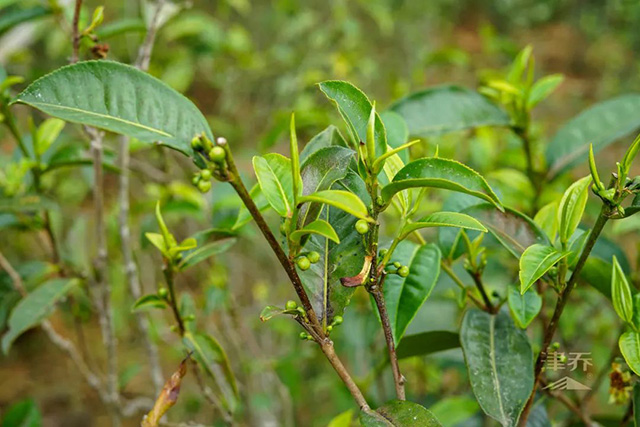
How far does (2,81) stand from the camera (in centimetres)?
78

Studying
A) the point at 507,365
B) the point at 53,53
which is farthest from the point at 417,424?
the point at 53,53

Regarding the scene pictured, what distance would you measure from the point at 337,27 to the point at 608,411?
5.22 ft

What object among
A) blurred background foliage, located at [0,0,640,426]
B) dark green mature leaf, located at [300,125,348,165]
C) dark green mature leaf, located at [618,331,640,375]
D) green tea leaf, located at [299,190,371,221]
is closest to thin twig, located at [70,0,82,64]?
blurred background foliage, located at [0,0,640,426]

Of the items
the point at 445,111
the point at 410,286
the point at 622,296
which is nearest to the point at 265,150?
the point at 445,111

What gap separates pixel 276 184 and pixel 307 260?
7cm

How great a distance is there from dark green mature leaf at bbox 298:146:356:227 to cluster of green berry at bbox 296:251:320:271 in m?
0.03

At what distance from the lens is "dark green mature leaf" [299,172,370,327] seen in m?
0.49

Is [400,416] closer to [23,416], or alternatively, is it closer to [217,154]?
[217,154]

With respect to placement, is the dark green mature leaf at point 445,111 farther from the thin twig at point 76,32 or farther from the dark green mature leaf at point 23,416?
the dark green mature leaf at point 23,416

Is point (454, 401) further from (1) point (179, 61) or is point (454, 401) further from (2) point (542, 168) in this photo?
(1) point (179, 61)

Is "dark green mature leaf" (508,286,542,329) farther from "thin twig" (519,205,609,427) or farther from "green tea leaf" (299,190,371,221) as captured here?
"green tea leaf" (299,190,371,221)

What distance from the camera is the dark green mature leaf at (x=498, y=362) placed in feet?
1.64

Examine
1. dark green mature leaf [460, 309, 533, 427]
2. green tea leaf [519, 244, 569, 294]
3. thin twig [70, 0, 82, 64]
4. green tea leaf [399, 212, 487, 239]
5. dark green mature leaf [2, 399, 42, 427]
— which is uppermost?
thin twig [70, 0, 82, 64]

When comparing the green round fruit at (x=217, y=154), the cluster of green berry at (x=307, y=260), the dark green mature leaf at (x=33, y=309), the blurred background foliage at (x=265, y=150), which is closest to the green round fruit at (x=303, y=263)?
the cluster of green berry at (x=307, y=260)
